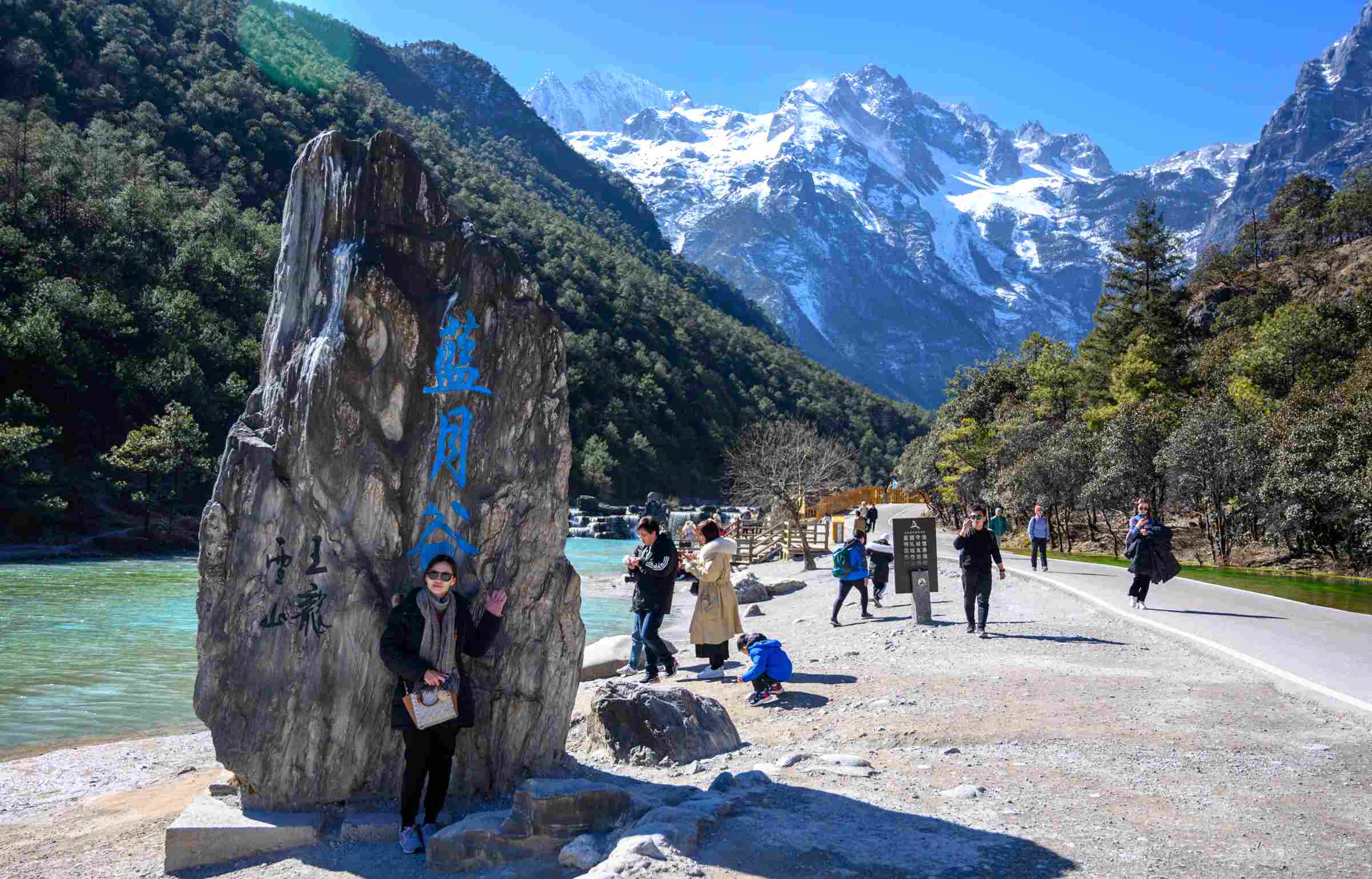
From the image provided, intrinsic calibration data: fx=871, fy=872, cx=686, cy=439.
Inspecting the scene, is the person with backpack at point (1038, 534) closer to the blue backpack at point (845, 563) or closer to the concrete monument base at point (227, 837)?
the blue backpack at point (845, 563)

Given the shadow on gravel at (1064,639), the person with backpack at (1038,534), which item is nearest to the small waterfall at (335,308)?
the shadow on gravel at (1064,639)

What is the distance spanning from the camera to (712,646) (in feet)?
34.4

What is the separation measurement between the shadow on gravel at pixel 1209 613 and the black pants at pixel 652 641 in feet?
28.7

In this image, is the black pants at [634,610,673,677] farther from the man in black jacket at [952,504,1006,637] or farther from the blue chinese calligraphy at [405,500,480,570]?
the blue chinese calligraphy at [405,500,480,570]

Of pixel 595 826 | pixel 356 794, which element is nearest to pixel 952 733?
pixel 595 826

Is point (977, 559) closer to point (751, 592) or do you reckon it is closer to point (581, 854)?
point (581, 854)

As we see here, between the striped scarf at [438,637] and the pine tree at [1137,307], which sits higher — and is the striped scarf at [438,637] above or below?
below

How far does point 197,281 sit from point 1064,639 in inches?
2230

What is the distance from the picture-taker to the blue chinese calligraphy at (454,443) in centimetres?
583

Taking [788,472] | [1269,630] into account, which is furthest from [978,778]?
[788,472]

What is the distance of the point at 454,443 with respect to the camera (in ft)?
19.3

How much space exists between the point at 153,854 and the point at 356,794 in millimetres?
1234

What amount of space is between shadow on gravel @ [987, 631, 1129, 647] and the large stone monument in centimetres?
839

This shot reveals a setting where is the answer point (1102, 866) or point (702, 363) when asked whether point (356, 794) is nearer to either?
point (1102, 866)
